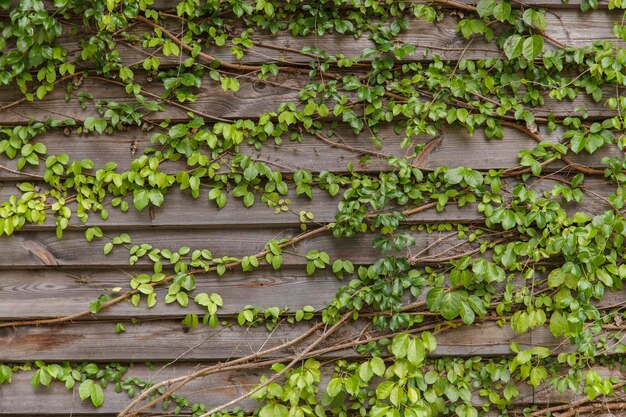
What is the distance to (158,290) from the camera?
90.0 inches

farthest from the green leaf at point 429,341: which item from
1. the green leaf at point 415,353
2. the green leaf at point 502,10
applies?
the green leaf at point 502,10

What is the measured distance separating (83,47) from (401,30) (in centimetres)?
125

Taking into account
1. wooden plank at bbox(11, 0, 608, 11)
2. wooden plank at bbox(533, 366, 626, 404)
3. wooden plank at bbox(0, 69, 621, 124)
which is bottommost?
wooden plank at bbox(533, 366, 626, 404)

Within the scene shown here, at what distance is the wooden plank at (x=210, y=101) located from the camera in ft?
7.52

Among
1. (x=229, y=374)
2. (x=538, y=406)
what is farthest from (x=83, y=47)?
(x=538, y=406)

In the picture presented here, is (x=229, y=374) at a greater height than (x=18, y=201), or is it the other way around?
(x=18, y=201)

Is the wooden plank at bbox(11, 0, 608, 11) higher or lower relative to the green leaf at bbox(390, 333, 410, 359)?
higher

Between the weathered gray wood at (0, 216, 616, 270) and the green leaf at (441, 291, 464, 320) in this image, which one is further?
the weathered gray wood at (0, 216, 616, 270)

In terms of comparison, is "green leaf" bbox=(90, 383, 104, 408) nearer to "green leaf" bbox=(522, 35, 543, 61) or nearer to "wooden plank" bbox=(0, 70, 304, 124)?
"wooden plank" bbox=(0, 70, 304, 124)

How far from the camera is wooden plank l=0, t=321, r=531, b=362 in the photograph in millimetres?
2289

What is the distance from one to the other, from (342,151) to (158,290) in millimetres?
915

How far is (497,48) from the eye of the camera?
2.31 metres

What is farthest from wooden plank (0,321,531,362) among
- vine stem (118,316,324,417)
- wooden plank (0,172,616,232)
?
wooden plank (0,172,616,232)

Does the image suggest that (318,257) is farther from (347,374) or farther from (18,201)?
(18,201)
